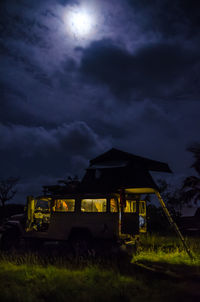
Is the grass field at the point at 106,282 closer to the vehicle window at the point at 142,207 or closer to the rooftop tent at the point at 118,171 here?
the rooftop tent at the point at 118,171

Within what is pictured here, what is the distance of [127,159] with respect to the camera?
9820 mm

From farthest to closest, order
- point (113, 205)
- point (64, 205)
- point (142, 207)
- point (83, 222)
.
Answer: point (142, 207) → point (64, 205) → point (113, 205) → point (83, 222)

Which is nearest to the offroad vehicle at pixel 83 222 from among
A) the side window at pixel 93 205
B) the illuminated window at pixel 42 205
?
the side window at pixel 93 205

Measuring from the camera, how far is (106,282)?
610cm

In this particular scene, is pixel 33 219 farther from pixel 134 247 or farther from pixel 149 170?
pixel 149 170

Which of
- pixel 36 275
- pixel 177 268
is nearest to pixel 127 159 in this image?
pixel 177 268

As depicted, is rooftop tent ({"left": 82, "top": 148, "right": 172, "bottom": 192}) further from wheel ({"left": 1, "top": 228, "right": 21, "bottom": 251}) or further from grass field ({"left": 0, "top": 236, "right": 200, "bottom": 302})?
wheel ({"left": 1, "top": 228, "right": 21, "bottom": 251})

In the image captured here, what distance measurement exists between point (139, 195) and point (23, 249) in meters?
5.27

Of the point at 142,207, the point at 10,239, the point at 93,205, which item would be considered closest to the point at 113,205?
the point at 93,205

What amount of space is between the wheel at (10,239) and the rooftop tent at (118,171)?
364 cm

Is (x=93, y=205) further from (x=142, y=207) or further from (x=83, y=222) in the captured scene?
(x=142, y=207)

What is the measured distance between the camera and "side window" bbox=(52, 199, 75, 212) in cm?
970

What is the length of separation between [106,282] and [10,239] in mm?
6016

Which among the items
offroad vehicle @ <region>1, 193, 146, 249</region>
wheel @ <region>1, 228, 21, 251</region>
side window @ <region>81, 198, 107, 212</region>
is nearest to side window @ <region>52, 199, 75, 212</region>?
offroad vehicle @ <region>1, 193, 146, 249</region>
